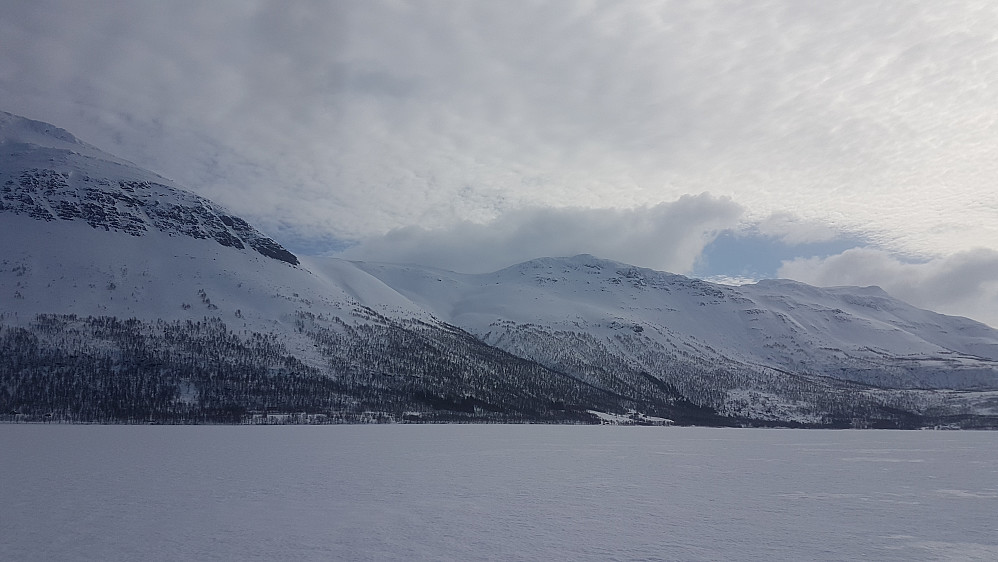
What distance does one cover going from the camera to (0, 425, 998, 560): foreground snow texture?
24078 millimetres

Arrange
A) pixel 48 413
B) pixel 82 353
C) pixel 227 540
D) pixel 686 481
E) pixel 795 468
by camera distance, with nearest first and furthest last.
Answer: pixel 227 540, pixel 686 481, pixel 795 468, pixel 48 413, pixel 82 353

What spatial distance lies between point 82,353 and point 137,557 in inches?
7278

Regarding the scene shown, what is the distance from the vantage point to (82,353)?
171 meters

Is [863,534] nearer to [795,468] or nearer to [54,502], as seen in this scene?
[795,468]

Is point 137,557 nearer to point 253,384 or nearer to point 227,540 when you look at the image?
point 227,540

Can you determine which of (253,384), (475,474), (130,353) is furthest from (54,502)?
(130,353)

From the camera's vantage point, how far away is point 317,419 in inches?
5822

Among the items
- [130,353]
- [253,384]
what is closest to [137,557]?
[253,384]

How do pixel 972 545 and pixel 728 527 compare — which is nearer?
pixel 972 545

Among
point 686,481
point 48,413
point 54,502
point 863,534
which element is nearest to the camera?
point 863,534

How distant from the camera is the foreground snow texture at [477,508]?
24078 mm

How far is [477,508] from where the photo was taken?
32.6 m

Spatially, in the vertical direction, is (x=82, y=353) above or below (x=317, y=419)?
above

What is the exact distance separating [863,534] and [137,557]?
104ft
